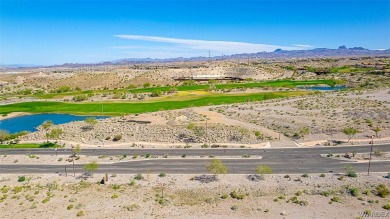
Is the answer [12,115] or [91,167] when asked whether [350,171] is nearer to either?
[91,167]

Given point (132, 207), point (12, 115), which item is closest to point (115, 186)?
point (132, 207)

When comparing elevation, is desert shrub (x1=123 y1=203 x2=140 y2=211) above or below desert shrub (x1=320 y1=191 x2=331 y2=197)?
below

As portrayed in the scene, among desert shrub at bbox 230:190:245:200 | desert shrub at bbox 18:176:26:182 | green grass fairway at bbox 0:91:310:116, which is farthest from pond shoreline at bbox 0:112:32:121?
desert shrub at bbox 230:190:245:200

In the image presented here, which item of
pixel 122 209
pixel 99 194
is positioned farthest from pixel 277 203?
pixel 99 194

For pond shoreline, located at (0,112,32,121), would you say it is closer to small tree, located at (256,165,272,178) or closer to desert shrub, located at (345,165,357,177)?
small tree, located at (256,165,272,178)

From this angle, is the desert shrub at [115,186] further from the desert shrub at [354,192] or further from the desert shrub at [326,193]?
the desert shrub at [354,192]
